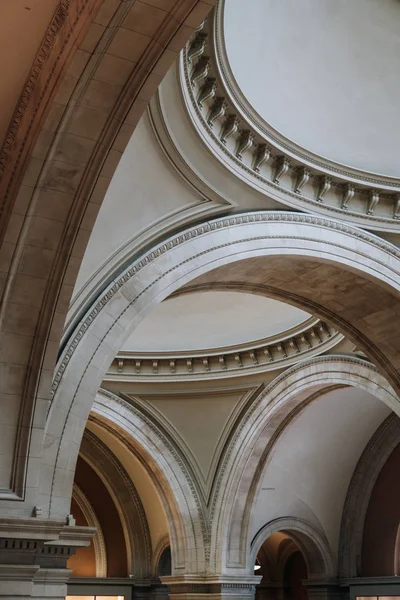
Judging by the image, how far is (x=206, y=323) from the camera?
1450cm

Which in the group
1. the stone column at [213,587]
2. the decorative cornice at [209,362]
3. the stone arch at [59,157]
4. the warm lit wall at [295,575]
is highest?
the decorative cornice at [209,362]

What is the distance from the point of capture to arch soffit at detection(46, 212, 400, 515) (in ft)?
23.0

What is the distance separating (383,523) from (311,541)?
1580 mm

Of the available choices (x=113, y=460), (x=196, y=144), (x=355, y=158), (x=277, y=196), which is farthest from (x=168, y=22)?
(x=113, y=460)

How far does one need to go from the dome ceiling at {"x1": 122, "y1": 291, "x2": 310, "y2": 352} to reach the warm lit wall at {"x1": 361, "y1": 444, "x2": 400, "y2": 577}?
4153 mm

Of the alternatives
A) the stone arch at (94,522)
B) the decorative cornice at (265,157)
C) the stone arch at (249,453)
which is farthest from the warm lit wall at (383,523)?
the decorative cornice at (265,157)

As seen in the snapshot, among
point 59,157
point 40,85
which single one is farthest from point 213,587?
point 40,85

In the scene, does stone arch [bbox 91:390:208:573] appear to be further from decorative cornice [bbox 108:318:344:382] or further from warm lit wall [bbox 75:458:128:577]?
warm lit wall [bbox 75:458:128:577]

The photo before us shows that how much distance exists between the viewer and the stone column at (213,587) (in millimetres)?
13844

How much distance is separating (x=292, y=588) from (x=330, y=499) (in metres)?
4.28

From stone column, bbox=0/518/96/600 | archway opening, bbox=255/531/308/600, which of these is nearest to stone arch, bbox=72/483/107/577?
archway opening, bbox=255/531/308/600

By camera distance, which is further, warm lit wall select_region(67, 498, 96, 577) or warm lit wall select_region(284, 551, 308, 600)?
warm lit wall select_region(284, 551, 308, 600)

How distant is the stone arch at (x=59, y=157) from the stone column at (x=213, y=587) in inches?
350

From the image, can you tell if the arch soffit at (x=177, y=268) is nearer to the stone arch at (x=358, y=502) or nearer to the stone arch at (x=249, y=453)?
the stone arch at (x=249, y=453)
